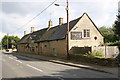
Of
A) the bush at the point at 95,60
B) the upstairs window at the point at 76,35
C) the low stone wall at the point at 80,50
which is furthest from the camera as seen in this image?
the upstairs window at the point at 76,35

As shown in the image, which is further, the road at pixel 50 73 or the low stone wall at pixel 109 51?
the low stone wall at pixel 109 51

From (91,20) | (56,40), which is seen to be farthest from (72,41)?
(91,20)

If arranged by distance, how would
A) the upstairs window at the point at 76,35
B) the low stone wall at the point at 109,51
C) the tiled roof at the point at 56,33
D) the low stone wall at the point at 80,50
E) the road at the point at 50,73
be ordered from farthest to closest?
the tiled roof at the point at 56,33
the upstairs window at the point at 76,35
the low stone wall at the point at 109,51
the low stone wall at the point at 80,50
the road at the point at 50,73

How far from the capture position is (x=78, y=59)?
21.8 m

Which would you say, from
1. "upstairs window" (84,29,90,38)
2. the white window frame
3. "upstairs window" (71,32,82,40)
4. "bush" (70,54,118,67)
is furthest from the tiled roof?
"bush" (70,54,118,67)

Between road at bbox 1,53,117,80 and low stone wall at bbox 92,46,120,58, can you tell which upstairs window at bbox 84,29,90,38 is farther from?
road at bbox 1,53,117,80

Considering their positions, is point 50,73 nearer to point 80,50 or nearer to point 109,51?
point 80,50

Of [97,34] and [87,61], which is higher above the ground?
[97,34]

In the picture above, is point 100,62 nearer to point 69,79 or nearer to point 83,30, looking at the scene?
point 69,79

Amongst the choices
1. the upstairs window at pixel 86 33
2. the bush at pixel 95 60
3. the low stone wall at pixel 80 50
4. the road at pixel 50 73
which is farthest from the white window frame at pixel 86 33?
the road at pixel 50 73

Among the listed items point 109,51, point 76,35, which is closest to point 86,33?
point 76,35

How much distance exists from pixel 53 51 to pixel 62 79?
22.3 metres

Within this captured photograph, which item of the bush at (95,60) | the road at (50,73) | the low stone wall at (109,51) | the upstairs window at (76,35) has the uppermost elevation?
the upstairs window at (76,35)

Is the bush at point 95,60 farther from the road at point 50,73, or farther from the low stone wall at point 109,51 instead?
the low stone wall at point 109,51
